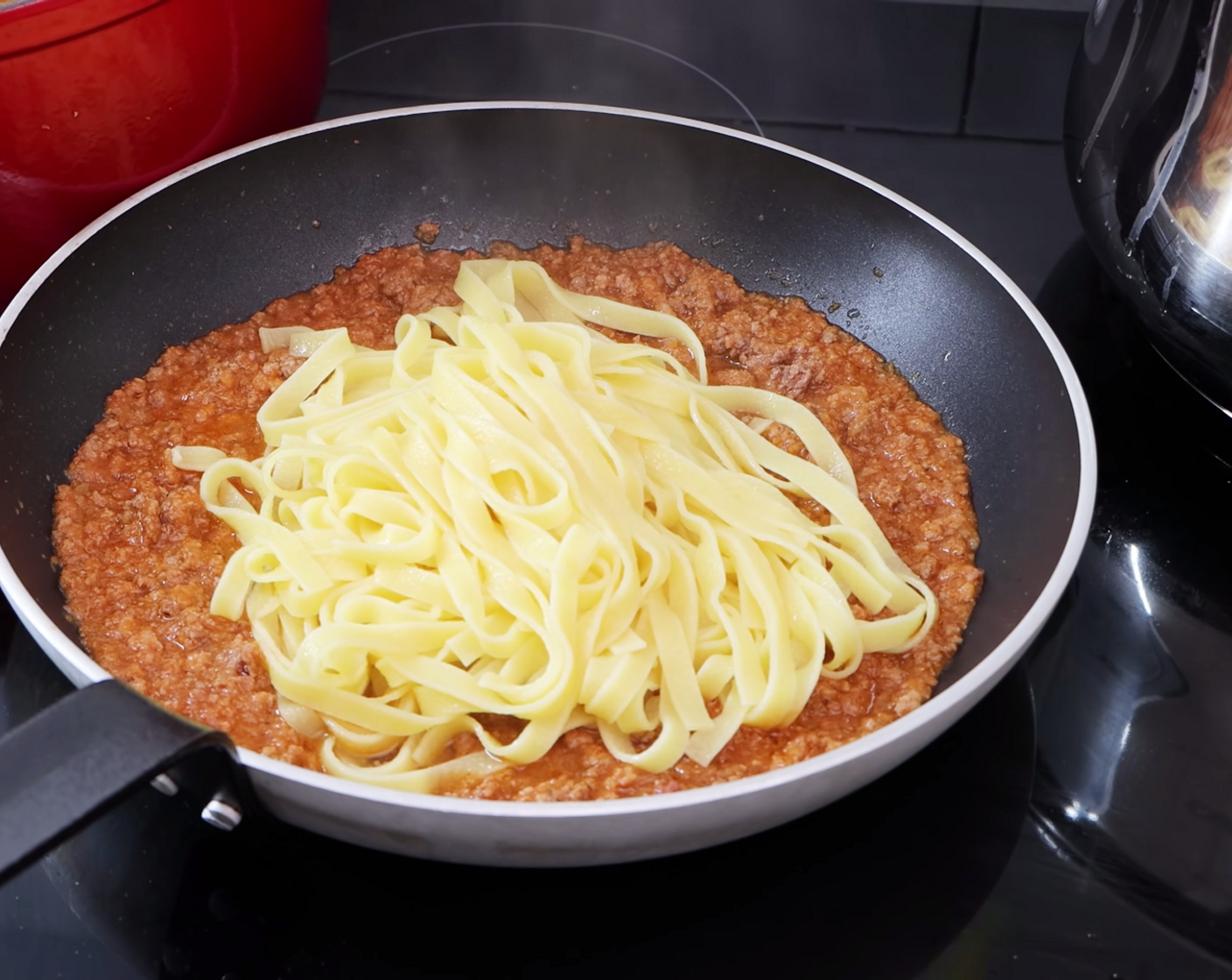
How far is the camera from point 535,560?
247cm

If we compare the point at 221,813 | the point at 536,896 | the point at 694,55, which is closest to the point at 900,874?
the point at 536,896

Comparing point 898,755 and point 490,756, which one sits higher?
point 898,755

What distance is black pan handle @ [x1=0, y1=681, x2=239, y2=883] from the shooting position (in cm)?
152

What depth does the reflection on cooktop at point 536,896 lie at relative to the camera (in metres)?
1.98

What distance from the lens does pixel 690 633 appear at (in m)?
2.45

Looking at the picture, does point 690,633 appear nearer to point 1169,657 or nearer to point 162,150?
point 1169,657

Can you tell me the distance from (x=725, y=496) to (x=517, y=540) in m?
0.45

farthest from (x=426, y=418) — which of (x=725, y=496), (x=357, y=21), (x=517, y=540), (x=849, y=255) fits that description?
(x=357, y=21)

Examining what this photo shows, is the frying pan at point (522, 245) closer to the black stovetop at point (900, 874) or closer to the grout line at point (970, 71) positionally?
the black stovetop at point (900, 874)

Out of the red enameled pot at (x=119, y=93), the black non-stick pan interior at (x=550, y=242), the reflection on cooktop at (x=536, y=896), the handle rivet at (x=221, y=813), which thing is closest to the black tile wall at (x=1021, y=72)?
the black non-stick pan interior at (x=550, y=242)

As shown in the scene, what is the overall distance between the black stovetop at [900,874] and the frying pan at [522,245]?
198 mm

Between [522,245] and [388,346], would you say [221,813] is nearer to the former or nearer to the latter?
[388,346]

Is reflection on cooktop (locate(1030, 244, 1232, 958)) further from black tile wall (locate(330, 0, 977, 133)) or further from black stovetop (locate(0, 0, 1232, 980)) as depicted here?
black tile wall (locate(330, 0, 977, 133))

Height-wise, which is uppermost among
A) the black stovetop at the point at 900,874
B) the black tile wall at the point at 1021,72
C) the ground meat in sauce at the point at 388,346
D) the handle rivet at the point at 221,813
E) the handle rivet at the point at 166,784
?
the black tile wall at the point at 1021,72
